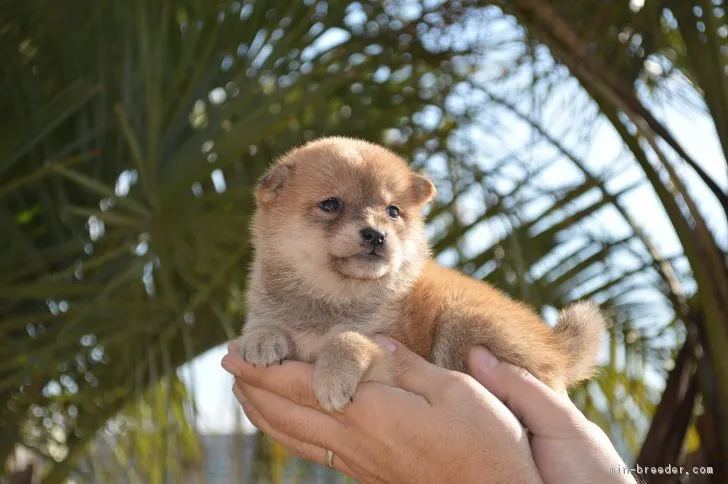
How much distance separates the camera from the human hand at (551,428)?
65.2 inches

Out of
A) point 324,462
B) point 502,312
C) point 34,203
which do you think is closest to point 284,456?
point 34,203

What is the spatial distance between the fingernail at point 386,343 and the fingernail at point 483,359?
18 centimetres

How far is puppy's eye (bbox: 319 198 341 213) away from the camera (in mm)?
1943

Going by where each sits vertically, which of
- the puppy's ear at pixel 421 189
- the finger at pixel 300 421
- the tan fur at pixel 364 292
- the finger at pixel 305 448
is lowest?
the finger at pixel 305 448

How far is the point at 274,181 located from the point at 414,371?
0.60m

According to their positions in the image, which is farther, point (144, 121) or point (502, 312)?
point (144, 121)

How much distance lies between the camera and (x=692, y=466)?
2.76 meters

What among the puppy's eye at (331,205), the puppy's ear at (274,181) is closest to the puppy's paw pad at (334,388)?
the puppy's eye at (331,205)

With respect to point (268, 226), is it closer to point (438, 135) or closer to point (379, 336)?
point (379, 336)

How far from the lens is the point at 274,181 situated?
6.73 ft

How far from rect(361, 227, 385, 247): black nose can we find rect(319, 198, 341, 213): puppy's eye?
0.13 m

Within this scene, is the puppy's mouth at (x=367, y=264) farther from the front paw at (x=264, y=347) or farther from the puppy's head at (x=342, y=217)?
the front paw at (x=264, y=347)

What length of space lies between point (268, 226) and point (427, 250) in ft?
1.32

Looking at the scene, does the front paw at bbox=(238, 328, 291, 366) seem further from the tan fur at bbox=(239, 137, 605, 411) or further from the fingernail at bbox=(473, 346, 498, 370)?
the fingernail at bbox=(473, 346, 498, 370)
